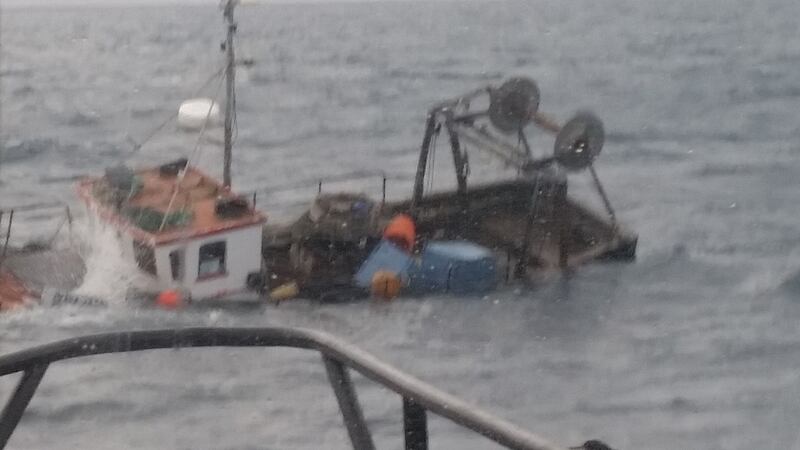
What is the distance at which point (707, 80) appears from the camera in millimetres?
31578

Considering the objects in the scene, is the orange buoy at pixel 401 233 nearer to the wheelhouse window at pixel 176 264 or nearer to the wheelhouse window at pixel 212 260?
the wheelhouse window at pixel 212 260

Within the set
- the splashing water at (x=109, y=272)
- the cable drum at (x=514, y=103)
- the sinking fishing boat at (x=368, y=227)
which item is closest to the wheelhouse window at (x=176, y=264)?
the sinking fishing boat at (x=368, y=227)

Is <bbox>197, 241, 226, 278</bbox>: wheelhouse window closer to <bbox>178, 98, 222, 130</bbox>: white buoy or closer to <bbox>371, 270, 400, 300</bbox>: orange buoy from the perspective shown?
<bbox>178, 98, 222, 130</bbox>: white buoy

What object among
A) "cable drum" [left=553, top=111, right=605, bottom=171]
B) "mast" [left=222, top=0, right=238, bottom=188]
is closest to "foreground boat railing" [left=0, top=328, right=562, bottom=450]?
"mast" [left=222, top=0, right=238, bottom=188]

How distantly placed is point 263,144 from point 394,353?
519 inches

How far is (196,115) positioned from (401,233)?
2.02 meters

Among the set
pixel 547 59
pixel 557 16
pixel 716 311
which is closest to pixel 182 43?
pixel 547 59

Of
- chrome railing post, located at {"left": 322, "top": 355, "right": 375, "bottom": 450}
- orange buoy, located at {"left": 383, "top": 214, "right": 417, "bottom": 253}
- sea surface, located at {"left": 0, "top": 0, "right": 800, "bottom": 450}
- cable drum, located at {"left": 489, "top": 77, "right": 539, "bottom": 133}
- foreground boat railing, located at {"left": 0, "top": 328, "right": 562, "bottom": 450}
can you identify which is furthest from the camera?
cable drum, located at {"left": 489, "top": 77, "right": 539, "bottom": 133}

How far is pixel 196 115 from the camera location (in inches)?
328

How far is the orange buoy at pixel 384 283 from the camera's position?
27.6ft

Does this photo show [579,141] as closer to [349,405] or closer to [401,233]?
[401,233]

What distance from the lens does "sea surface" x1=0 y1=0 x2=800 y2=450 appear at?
7.12 meters

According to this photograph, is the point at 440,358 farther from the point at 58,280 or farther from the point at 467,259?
the point at 58,280

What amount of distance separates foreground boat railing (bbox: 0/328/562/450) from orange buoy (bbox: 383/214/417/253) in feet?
24.8
